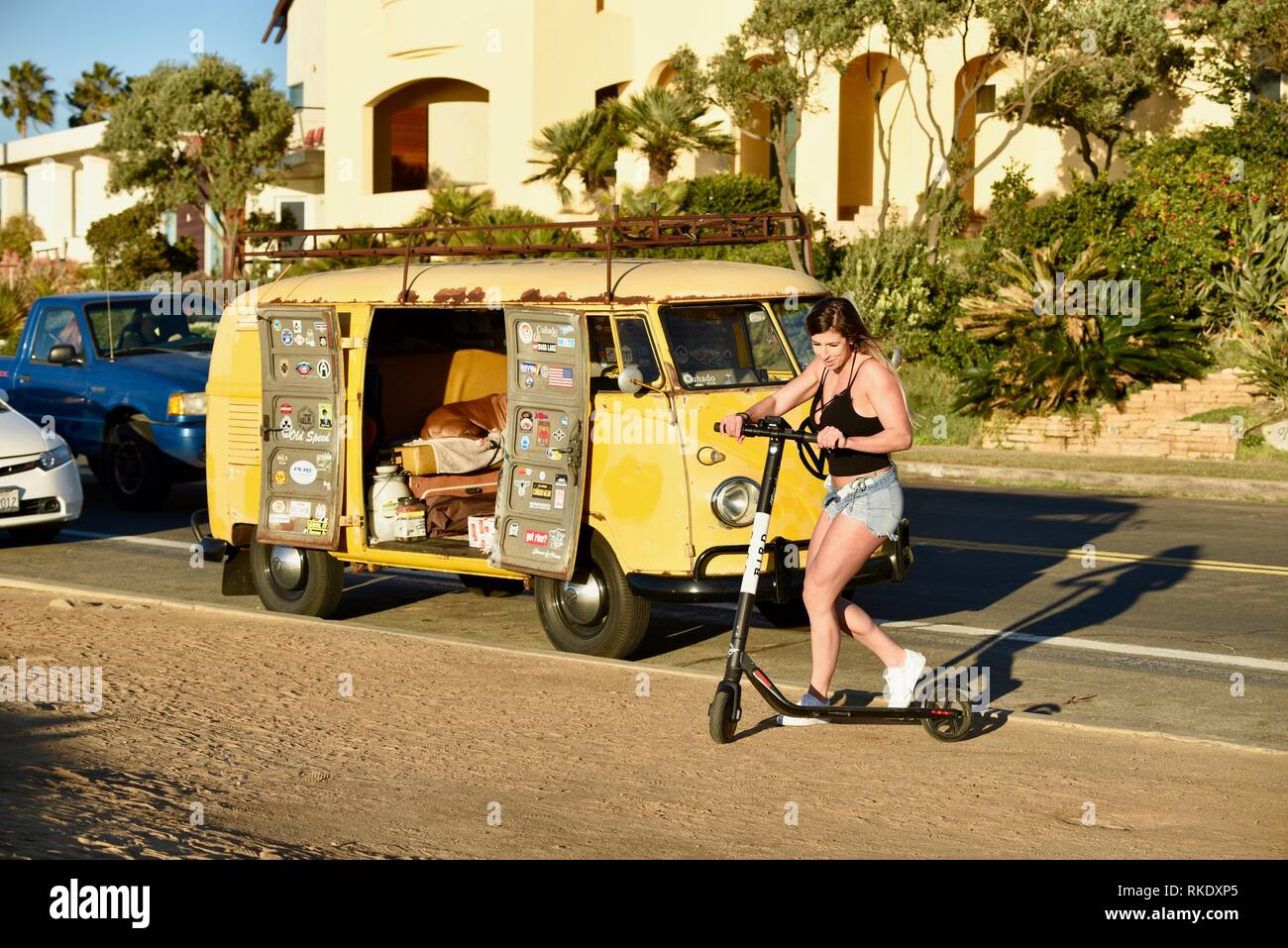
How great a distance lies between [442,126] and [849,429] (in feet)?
134

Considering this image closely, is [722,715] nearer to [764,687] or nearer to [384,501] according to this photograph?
[764,687]

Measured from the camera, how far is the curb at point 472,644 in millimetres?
7750

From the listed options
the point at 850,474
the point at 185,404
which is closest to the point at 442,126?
the point at 185,404

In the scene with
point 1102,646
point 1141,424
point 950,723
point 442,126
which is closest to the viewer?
point 950,723

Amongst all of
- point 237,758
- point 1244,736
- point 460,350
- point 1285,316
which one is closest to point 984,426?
point 1285,316

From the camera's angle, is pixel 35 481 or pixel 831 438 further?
pixel 35 481

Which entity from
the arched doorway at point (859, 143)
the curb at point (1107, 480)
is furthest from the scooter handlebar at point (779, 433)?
the arched doorway at point (859, 143)

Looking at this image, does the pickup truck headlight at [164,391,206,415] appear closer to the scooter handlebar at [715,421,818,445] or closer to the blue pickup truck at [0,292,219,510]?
the blue pickup truck at [0,292,219,510]

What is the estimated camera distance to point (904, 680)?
25.3 ft

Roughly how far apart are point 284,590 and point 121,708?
3.09 m

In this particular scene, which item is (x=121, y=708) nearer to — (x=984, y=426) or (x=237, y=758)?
(x=237, y=758)

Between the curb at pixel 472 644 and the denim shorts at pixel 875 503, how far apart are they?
4.09 ft

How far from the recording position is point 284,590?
11195 mm

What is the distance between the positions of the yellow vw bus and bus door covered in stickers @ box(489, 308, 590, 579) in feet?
0.04
